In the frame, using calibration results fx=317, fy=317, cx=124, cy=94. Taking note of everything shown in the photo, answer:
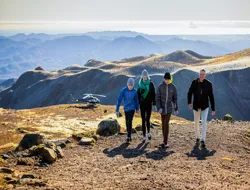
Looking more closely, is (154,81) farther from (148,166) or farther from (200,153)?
(148,166)

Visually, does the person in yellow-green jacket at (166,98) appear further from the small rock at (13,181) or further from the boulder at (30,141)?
the small rock at (13,181)

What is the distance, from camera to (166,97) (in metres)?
15.4

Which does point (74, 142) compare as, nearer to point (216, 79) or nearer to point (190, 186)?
point (190, 186)

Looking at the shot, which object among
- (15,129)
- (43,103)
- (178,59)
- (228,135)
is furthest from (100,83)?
(228,135)

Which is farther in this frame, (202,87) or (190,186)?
(202,87)

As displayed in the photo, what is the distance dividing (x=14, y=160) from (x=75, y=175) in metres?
3.63

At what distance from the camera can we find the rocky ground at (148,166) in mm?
10273

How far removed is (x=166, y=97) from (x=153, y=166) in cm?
411

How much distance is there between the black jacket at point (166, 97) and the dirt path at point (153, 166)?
2077mm

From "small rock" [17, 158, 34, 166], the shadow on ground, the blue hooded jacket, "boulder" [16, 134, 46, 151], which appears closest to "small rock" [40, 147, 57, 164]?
"small rock" [17, 158, 34, 166]

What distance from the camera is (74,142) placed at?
58.1 feet

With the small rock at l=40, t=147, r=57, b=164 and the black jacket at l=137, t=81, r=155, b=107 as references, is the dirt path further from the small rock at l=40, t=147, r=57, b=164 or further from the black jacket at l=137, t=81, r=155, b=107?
the black jacket at l=137, t=81, r=155, b=107

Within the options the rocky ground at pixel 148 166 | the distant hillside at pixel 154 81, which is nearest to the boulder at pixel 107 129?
the rocky ground at pixel 148 166

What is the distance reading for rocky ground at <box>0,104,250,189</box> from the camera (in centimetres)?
1027
